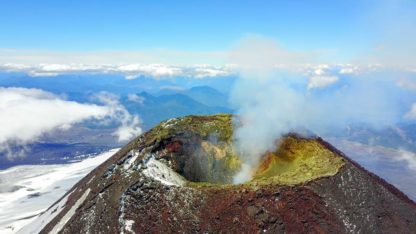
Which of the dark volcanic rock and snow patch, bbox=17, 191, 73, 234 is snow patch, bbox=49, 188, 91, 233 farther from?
snow patch, bbox=17, 191, 73, 234

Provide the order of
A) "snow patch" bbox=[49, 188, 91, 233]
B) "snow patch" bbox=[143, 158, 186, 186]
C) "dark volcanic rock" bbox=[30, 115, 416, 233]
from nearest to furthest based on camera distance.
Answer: "dark volcanic rock" bbox=[30, 115, 416, 233] < "snow patch" bbox=[143, 158, 186, 186] < "snow patch" bbox=[49, 188, 91, 233]

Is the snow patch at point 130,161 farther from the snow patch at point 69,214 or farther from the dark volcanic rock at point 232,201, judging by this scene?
the snow patch at point 69,214

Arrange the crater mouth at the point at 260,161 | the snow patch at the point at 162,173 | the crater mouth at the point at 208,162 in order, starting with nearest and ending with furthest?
the snow patch at the point at 162,173, the crater mouth at the point at 260,161, the crater mouth at the point at 208,162

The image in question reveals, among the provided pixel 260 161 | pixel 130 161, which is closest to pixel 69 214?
pixel 130 161

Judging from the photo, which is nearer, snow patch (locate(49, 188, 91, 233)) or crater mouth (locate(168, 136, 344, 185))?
snow patch (locate(49, 188, 91, 233))

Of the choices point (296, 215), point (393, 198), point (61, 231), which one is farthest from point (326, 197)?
point (61, 231)

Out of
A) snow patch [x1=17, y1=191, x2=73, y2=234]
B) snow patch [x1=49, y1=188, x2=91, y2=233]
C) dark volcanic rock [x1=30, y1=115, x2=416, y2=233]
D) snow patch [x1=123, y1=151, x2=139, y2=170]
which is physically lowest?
snow patch [x1=17, y1=191, x2=73, y2=234]

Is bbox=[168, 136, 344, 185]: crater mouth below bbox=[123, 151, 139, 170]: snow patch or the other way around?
below

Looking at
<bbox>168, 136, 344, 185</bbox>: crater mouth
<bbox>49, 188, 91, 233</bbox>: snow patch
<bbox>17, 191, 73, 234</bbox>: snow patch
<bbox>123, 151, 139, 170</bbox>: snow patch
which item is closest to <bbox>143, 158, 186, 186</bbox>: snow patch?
<bbox>168, 136, 344, 185</bbox>: crater mouth

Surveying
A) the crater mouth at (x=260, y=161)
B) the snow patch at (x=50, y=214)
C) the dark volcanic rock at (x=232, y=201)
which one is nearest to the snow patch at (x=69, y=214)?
the dark volcanic rock at (x=232, y=201)

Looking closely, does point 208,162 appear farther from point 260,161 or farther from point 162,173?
point 162,173
